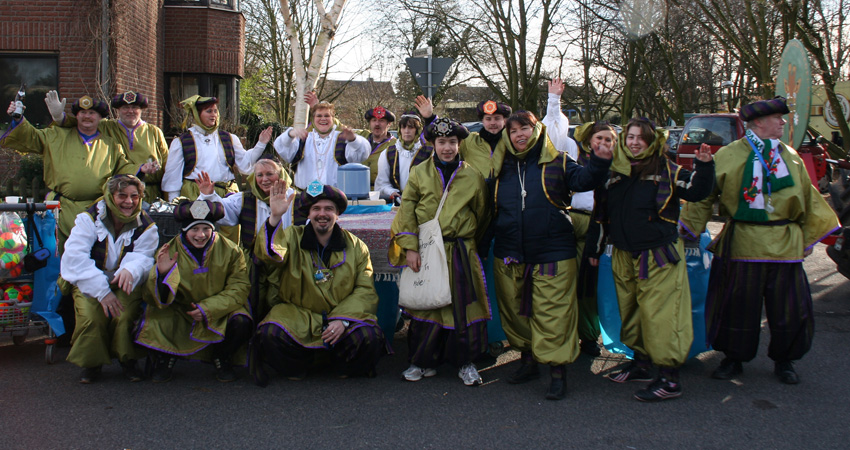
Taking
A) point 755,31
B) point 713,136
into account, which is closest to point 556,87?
point 713,136

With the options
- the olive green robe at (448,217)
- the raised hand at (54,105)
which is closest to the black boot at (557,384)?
the olive green robe at (448,217)

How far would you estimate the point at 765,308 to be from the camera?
4172mm

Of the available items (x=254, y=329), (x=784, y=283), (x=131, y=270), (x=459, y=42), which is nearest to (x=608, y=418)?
(x=784, y=283)

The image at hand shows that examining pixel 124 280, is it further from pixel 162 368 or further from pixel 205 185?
pixel 205 185

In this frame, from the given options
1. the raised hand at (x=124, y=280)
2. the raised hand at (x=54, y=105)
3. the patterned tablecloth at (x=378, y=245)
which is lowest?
the raised hand at (x=124, y=280)

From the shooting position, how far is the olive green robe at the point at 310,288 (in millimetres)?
4262

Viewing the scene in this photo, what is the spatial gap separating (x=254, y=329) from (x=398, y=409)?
3.94ft

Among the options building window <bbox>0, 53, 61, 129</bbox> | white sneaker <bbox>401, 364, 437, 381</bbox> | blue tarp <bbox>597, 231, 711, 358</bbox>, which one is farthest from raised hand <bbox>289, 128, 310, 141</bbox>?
building window <bbox>0, 53, 61, 129</bbox>

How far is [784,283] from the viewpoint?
4160 millimetres

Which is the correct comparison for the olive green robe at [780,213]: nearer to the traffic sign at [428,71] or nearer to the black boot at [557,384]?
the black boot at [557,384]

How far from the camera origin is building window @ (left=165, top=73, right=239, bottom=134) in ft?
45.2

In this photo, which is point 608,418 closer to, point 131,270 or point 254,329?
point 254,329

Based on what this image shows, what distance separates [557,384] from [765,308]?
135 centimetres

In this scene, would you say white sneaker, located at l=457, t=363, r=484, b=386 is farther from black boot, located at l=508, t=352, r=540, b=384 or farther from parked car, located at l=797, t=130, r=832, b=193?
parked car, located at l=797, t=130, r=832, b=193
